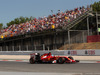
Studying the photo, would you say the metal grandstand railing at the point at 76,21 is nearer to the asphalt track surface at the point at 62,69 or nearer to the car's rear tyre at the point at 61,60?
the car's rear tyre at the point at 61,60

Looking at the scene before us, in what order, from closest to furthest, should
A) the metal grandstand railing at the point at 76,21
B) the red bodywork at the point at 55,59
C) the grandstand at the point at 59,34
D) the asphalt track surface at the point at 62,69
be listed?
1. the asphalt track surface at the point at 62,69
2. the red bodywork at the point at 55,59
3. the grandstand at the point at 59,34
4. the metal grandstand railing at the point at 76,21

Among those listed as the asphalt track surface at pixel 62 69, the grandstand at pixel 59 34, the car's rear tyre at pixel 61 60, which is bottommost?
the asphalt track surface at pixel 62 69

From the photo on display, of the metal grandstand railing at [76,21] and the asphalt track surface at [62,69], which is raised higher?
the metal grandstand railing at [76,21]

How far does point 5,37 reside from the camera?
37969mm

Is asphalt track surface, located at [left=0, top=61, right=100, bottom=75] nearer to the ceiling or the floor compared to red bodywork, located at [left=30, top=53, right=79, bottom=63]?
nearer to the floor

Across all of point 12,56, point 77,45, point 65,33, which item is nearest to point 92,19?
point 65,33

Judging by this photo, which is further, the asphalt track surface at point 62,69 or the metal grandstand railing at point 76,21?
the metal grandstand railing at point 76,21

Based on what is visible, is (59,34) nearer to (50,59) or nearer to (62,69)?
(50,59)

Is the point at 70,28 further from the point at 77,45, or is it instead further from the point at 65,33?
the point at 77,45

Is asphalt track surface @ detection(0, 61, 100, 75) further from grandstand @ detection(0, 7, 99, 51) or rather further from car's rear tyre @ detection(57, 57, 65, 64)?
grandstand @ detection(0, 7, 99, 51)

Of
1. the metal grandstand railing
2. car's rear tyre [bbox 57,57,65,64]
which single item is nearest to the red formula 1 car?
car's rear tyre [bbox 57,57,65,64]

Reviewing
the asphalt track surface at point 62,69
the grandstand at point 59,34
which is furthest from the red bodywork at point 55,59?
the grandstand at point 59,34

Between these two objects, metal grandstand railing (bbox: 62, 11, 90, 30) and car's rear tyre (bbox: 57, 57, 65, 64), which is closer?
car's rear tyre (bbox: 57, 57, 65, 64)

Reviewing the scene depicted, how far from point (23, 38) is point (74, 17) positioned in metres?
11.5
